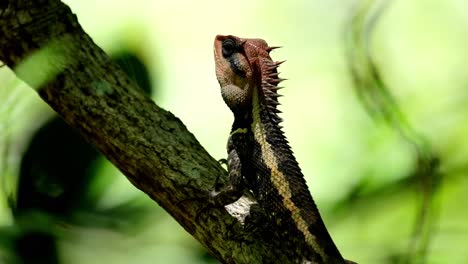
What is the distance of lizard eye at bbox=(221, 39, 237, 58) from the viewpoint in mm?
2730

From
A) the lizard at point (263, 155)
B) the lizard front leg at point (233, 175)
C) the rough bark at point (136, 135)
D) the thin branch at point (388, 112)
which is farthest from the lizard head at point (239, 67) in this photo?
the thin branch at point (388, 112)

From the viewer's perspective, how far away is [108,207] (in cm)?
123

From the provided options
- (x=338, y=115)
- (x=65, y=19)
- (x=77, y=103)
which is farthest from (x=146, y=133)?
(x=338, y=115)

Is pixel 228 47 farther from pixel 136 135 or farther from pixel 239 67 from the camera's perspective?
pixel 136 135

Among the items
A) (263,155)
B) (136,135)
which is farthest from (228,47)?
(136,135)

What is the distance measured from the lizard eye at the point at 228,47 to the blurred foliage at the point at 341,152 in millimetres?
319

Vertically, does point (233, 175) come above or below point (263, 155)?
below

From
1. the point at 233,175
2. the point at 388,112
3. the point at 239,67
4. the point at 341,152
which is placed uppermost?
the point at 239,67

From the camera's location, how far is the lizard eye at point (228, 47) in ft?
8.96

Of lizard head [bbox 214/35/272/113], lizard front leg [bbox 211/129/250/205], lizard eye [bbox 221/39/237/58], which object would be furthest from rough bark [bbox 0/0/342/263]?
lizard eye [bbox 221/39/237/58]

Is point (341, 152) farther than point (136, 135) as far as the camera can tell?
No

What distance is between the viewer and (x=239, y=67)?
2.70 m

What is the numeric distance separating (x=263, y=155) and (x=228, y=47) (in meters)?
0.56

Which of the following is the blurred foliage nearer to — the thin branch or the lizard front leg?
the thin branch
